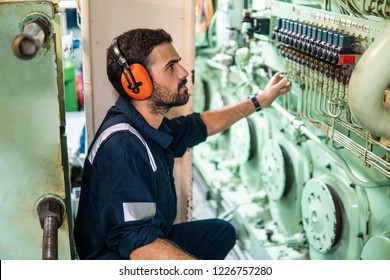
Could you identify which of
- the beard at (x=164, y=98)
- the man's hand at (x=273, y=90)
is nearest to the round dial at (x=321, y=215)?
the man's hand at (x=273, y=90)

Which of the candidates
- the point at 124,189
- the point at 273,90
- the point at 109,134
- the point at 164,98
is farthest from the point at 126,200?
the point at 273,90

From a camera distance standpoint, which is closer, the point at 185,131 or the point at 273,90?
the point at 185,131

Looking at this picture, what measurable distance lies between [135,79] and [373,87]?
99cm

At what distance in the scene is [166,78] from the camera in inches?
94.5

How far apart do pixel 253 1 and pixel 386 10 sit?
1911 millimetres

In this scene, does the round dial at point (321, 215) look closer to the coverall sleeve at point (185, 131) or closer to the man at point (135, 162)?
the coverall sleeve at point (185, 131)

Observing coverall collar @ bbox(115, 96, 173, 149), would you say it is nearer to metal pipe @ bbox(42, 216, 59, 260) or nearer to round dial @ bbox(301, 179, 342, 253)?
Answer: metal pipe @ bbox(42, 216, 59, 260)

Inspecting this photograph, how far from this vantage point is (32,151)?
175cm

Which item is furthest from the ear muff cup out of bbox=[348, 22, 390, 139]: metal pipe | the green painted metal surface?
bbox=[348, 22, 390, 139]: metal pipe

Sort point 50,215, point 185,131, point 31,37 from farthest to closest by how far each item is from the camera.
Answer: point 185,131 → point 50,215 → point 31,37

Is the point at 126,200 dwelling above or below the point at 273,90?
below

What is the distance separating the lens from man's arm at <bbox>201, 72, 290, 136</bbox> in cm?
295

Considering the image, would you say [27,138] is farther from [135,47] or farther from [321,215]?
[321,215]
